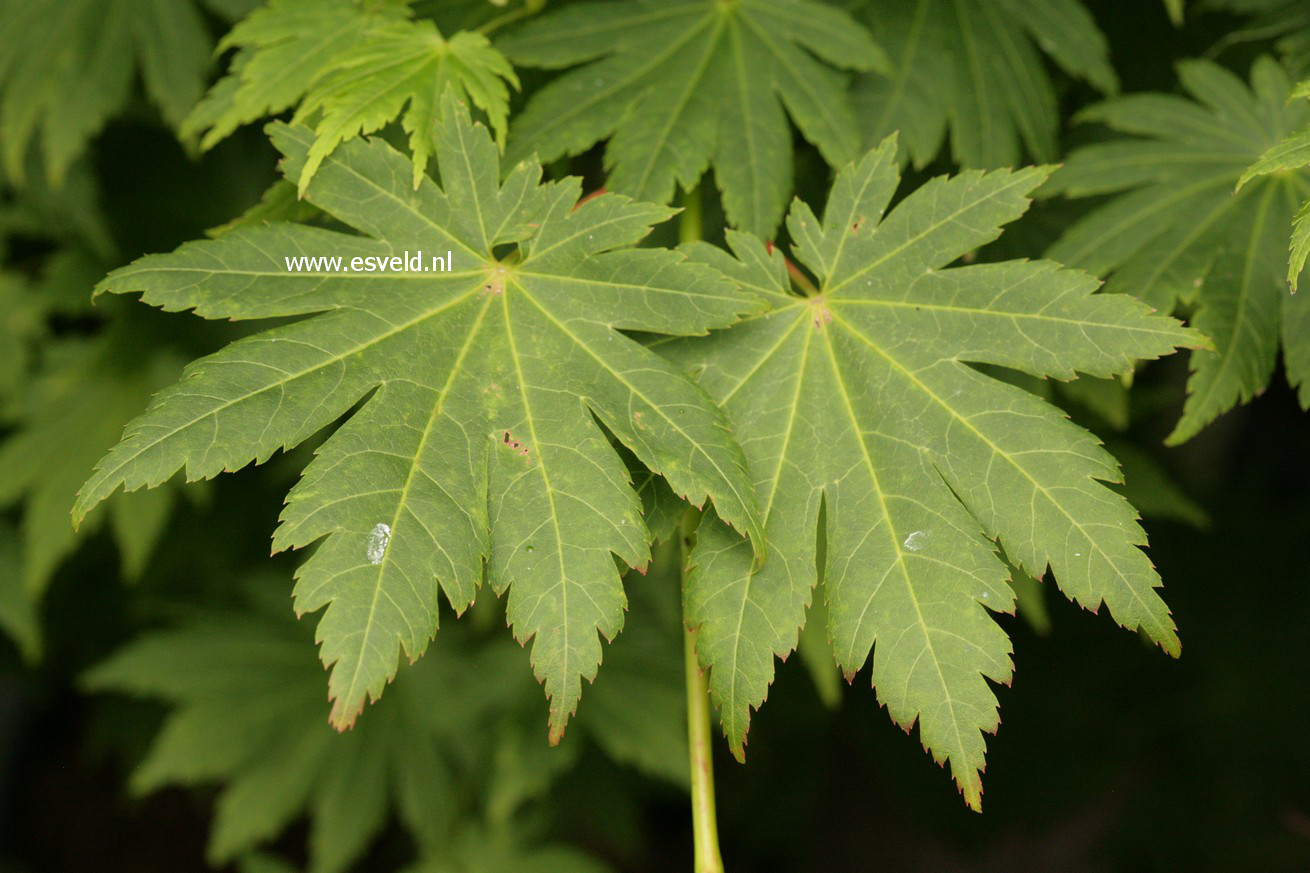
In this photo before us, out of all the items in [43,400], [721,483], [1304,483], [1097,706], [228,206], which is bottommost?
[1097,706]

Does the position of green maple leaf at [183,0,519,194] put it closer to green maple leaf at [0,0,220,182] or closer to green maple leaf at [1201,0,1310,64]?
green maple leaf at [0,0,220,182]

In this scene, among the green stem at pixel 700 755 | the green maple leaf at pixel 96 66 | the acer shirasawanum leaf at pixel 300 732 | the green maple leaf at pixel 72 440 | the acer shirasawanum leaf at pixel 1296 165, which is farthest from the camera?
the acer shirasawanum leaf at pixel 300 732

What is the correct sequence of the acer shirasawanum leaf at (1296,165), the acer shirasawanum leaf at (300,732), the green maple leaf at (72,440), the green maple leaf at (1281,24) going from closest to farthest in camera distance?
the acer shirasawanum leaf at (1296,165), the green maple leaf at (1281,24), the green maple leaf at (72,440), the acer shirasawanum leaf at (300,732)

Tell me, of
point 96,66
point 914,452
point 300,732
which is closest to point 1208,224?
point 914,452

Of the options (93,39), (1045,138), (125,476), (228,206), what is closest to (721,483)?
(125,476)

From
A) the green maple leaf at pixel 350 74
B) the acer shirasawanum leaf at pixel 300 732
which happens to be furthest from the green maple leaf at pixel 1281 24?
the acer shirasawanum leaf at pixel 300 732

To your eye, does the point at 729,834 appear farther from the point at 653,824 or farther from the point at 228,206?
the point at 228,206

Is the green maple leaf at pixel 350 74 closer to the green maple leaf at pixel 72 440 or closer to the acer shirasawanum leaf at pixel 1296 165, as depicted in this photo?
the acer shirasawanum leaf at pixel 1296 165
